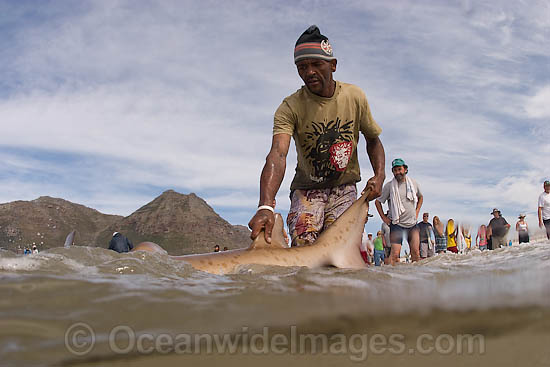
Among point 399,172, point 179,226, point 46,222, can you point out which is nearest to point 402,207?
point 399,172

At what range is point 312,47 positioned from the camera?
3557 mm

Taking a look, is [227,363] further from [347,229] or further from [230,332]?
[347,229]

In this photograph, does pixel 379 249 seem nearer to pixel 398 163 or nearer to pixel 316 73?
pixel 398 163

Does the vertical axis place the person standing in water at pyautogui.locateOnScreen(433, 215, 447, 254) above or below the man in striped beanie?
below

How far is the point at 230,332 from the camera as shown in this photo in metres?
1.32

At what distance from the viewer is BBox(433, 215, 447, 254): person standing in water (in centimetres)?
963

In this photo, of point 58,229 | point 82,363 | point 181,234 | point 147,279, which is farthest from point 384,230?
point 58,229

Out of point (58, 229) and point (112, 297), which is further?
point (58, 229)

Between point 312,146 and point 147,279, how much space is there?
7.63 feet

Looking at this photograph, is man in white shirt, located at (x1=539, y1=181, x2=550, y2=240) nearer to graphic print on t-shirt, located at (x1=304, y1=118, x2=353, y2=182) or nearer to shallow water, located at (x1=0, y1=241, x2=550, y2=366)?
graphic print on t-shirt, located at (x1=304, y1=118, x2=353, y2=182)

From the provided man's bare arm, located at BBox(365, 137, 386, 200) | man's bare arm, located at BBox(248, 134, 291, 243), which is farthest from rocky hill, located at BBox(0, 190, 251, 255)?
man's bare arm, located at BBox(248, 134, 291, 243)

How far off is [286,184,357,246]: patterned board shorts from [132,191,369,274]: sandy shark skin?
0.36m

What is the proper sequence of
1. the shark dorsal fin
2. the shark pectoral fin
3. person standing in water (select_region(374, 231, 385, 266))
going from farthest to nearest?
person standing in water (select_region(374, 231, 385, 266)), the shark pectoral fin, the shark dorsal fin

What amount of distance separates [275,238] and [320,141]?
1.10m
